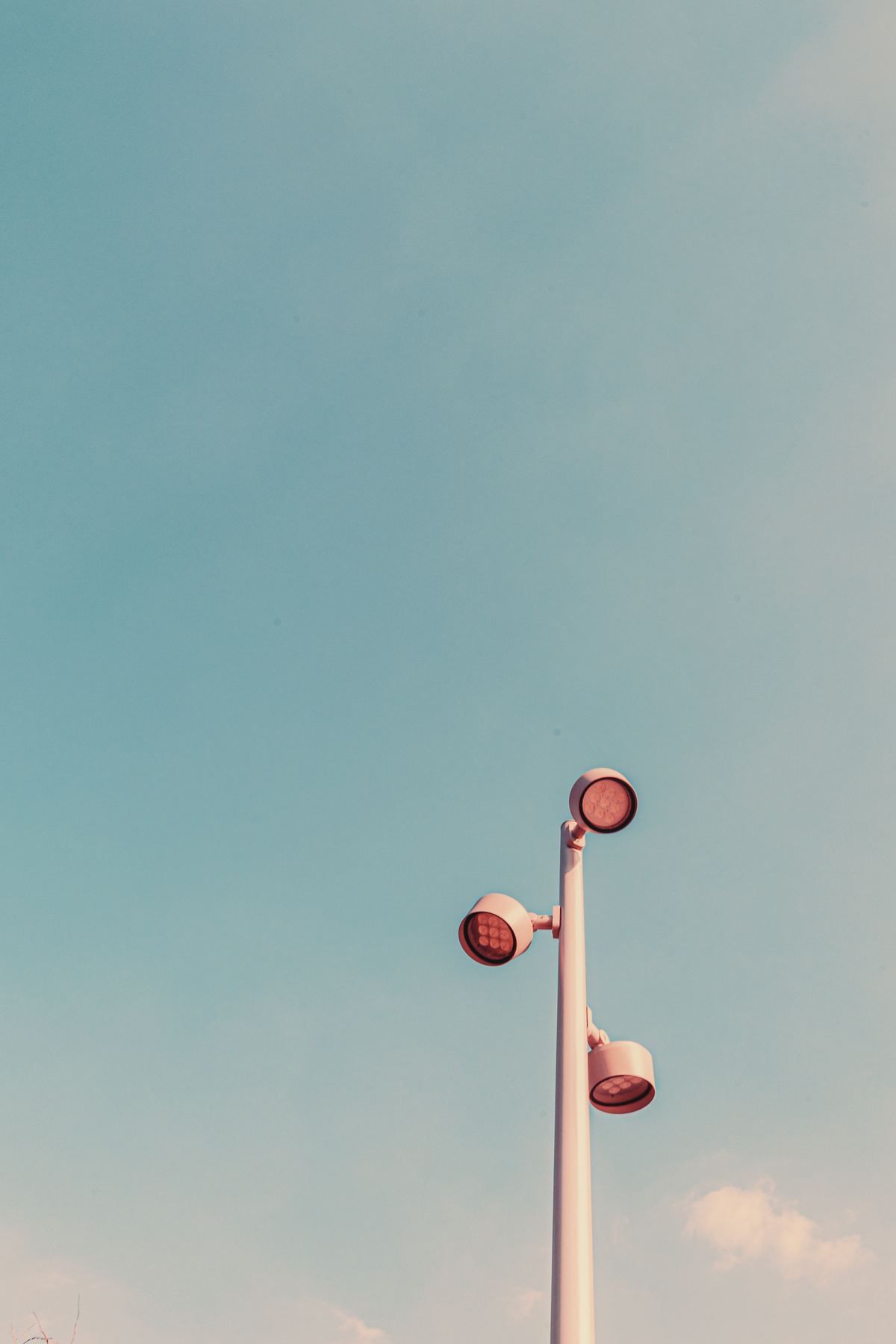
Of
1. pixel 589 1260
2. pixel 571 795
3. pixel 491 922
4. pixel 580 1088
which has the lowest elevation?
pixel 589 1260

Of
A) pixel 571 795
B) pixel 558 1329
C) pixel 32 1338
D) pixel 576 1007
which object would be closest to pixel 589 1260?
pixel 558 1329

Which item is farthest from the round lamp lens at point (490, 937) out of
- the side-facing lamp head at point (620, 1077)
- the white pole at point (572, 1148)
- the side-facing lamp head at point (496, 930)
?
the side-facing lamp head at point (620, 1077)

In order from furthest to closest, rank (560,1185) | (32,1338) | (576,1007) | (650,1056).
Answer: (32,1338) → (650,1056) → (576,1007) → (560,1185)

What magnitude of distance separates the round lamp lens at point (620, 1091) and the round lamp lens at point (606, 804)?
1.34m

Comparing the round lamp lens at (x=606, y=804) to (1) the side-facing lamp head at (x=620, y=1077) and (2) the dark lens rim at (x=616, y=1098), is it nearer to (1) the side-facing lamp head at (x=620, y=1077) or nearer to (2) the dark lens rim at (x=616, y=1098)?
(1) the side-facing lamp head at (x=620, y=1077)

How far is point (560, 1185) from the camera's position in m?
3.39

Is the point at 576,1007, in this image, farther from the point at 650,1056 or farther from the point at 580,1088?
the point at 650,1056

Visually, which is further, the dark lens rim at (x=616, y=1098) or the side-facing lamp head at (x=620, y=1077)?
the dark lens rim at (x=616, y=1098)

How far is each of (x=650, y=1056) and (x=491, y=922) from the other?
113cm

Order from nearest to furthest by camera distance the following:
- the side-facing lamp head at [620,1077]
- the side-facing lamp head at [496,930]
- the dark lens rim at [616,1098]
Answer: the side-facing lamp head at [620,1077] < the dark lens rim at [616,1098] < the side-facing lamp head at [496,930]

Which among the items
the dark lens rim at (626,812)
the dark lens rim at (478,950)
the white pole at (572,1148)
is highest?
the dark lens rim at (626,812)

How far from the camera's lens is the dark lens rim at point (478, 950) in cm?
459

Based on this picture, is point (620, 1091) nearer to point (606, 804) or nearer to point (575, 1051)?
point (575, 1051)

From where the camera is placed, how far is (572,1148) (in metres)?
3.51
